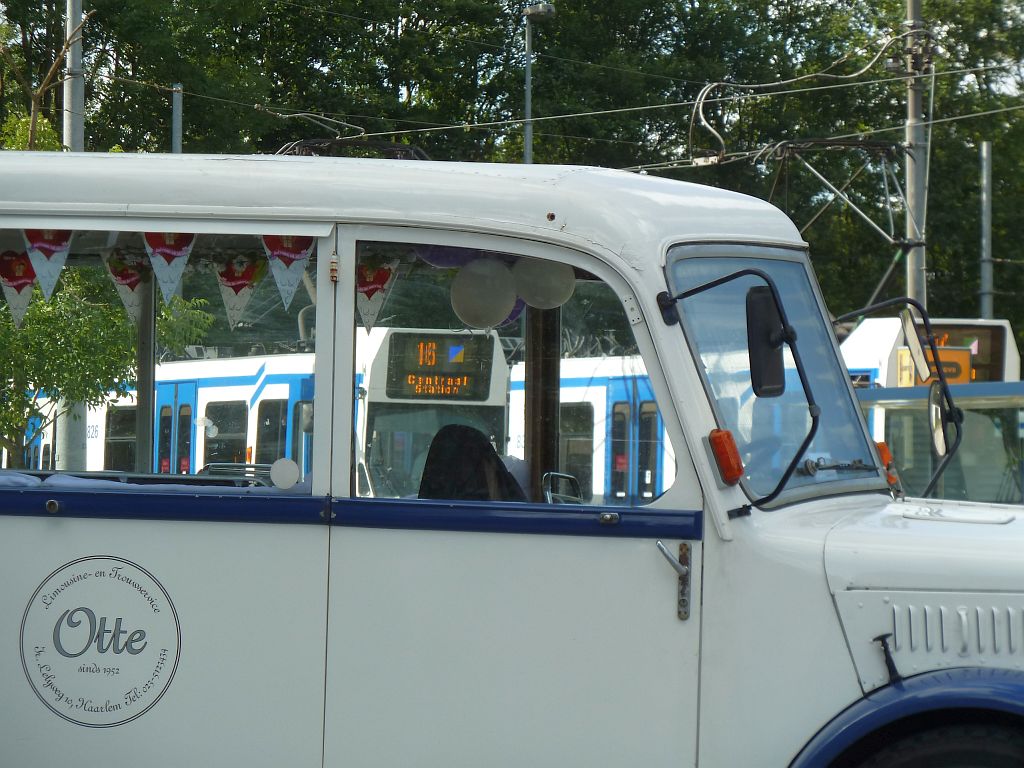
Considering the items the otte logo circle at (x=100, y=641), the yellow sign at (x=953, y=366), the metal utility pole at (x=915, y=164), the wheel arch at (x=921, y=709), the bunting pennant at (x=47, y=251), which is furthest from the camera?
the metal utility pole at (x=915, y=164)

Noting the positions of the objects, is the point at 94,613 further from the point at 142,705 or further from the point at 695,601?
the point at 695,601

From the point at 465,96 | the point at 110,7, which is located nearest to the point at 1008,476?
the point at 110,7

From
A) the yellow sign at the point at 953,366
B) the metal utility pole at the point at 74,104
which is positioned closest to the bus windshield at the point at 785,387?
the metal utility pole at the point at 74,104

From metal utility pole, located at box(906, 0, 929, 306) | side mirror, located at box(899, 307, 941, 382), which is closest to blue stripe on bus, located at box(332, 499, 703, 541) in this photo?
side mirror, located at box(899, 307, 941, 382)

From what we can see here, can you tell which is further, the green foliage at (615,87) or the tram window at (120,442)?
the green foliage at (615,87)

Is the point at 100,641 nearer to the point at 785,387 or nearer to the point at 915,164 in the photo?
the point at 785,387

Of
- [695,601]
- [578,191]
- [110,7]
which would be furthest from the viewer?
[110,7]

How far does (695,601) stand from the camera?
378cm

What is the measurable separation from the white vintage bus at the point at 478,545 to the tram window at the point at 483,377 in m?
0.01

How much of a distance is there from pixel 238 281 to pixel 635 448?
1.32m

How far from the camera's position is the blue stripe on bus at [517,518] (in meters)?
3.80

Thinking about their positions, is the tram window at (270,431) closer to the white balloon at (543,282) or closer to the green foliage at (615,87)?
the white balloon at (543,282)

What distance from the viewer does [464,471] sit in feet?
13.2

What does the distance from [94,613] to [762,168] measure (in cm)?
3458
